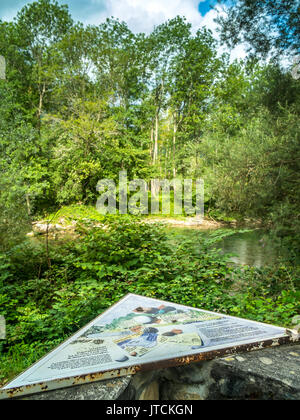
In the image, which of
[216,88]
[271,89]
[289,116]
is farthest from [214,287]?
[216,88]

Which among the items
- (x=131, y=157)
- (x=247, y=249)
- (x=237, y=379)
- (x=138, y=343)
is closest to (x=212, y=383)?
(x=237, y=379)

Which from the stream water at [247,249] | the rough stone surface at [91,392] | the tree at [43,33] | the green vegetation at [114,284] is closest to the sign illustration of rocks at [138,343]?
the rough stone surface at [91,392]

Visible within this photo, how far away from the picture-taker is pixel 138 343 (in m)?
1.35

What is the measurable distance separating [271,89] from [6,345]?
671cm

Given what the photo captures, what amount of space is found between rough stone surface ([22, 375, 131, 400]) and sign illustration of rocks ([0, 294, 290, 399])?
37 mm

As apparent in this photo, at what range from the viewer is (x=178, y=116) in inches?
1008

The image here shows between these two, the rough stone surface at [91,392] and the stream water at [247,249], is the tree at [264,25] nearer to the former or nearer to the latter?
the stream water at [247,249]

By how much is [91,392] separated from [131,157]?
19.6 metres

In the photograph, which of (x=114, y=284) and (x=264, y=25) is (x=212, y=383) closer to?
(x=114, y=284)

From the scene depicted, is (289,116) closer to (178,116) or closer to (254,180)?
(254,180)

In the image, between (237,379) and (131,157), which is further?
(131,157)

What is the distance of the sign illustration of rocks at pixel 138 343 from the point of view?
1123mm

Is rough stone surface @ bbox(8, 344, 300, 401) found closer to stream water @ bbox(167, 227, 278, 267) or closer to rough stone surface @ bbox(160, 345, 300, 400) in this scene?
rough stone surface @ bbox(160, 345, 300, 400)

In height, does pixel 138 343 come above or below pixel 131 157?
below
